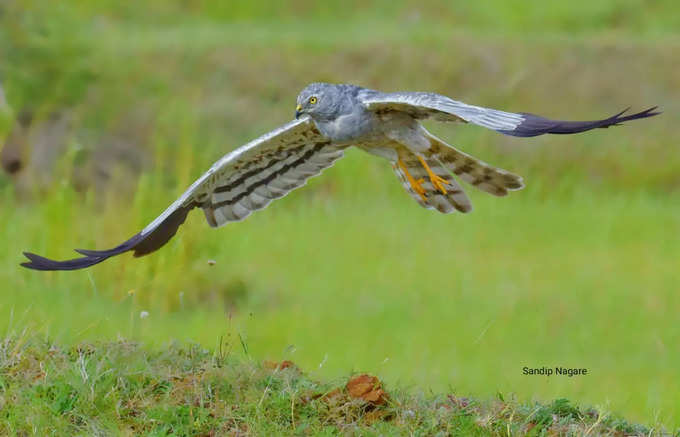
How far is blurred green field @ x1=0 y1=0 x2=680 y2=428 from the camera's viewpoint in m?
7.99

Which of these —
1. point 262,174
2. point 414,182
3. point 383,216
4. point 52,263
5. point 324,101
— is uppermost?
point 324,101

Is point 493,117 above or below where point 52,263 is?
above

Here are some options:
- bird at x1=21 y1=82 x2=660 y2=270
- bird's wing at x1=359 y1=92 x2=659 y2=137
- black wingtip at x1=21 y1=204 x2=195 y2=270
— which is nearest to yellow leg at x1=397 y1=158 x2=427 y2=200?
bird at x1=21 y1=82 x2=660 y2=270

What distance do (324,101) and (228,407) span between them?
65.0 inches

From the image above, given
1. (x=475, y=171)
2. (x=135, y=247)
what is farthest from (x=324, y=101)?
(x=135, y=247)

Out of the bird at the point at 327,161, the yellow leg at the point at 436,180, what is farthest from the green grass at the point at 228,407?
the yellow leg at the point at 436,180

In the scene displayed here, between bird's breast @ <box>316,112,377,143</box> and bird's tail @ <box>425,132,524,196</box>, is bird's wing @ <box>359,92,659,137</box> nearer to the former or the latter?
bird's breast @ <box>316,112,377,143</box>

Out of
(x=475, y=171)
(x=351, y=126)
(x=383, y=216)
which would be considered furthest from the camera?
(x=383, y=216)

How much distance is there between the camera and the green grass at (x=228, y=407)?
5.01 m

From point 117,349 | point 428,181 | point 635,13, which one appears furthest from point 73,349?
point 635,13

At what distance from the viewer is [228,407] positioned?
512 cm

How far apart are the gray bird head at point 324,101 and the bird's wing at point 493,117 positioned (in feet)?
0.89

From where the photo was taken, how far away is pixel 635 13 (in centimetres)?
1752

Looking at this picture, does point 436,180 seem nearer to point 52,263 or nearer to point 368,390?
point 368,390
